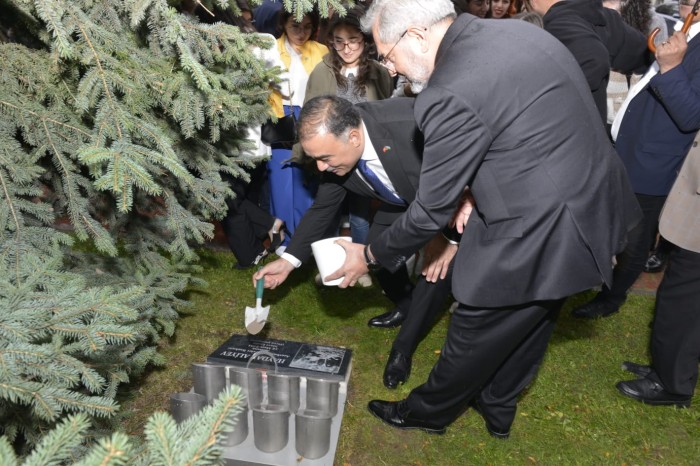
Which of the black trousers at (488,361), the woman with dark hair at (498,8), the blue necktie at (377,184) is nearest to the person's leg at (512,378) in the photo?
the black trousers at (488,361)

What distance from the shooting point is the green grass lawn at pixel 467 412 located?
9.05 ft

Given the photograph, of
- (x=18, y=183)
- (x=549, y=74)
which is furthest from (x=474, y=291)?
(x=18, y=183)

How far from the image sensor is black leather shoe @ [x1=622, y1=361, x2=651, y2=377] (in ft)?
10.8

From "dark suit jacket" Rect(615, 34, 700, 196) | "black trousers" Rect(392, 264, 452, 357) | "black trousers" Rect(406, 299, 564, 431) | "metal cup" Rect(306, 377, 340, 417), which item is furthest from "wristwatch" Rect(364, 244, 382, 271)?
"dark suit jacket" Rect(615, 34, 700, 196)

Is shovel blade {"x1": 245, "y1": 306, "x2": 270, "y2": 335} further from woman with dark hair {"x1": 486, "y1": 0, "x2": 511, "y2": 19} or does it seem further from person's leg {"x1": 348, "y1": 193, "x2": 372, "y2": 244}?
woman with dark hair {"x1": 486, "y1": 0, "x2": 511, "y2": 19}

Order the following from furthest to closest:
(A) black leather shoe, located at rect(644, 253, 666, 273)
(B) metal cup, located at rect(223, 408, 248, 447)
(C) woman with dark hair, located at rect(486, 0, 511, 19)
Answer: (A) black leather shoe, located at rect(644, 253, 666, 273)
(C) woman with dark hair, located at rect(486, 0, 511, 19)
(B) metal cup, located at rect(223, 408, 248, 447)

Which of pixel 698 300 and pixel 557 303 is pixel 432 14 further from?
pixel 698 300

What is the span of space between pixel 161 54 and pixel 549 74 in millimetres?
1744

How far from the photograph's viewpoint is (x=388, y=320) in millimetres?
3695

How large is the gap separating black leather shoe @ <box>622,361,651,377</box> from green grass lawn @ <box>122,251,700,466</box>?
5cm

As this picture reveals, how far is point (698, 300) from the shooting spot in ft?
8.75

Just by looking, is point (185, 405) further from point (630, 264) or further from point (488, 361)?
point (630, 264)

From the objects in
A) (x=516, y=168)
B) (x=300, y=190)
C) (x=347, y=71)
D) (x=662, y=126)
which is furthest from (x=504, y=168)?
(x=300, y=190)

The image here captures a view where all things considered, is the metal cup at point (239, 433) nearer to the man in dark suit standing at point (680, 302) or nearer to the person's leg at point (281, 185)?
the person's leg at point (281, 185)
